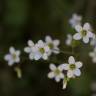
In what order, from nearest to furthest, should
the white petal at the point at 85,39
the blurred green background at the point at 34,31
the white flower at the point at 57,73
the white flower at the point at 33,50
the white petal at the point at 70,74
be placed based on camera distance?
the white petal at the point at 70,74, the white petal at the point at 85,39, the white flower at the point at 33,50, the white flower at the point at 57,73, the blurred green background at the point at 34,31

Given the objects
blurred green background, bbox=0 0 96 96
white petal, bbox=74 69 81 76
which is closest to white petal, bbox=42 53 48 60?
white petal, bbox=74 69 81 76

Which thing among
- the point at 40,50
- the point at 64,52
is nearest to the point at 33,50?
the point at 40,50

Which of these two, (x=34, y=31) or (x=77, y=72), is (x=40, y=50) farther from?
(x=34, y=31)

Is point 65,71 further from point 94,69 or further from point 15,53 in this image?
point 94,69

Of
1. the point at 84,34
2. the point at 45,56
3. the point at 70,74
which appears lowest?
the point at 70,74

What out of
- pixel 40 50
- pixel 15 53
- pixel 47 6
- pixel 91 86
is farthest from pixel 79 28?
pixel 47 6

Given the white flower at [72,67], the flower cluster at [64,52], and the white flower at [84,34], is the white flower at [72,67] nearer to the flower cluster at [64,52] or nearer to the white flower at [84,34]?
the flower cluster at [64,52]

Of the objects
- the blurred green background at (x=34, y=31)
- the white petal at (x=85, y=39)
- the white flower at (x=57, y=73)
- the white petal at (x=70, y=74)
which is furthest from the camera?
the blurred green background at (x=34, y=31)

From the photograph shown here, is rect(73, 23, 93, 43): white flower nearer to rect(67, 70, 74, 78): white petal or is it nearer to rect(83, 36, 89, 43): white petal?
rect(83, 36, 89, 43): white petal

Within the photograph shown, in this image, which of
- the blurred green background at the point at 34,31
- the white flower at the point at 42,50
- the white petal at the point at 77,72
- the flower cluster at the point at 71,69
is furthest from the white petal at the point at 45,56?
the blurred green background at the point at 34,31
